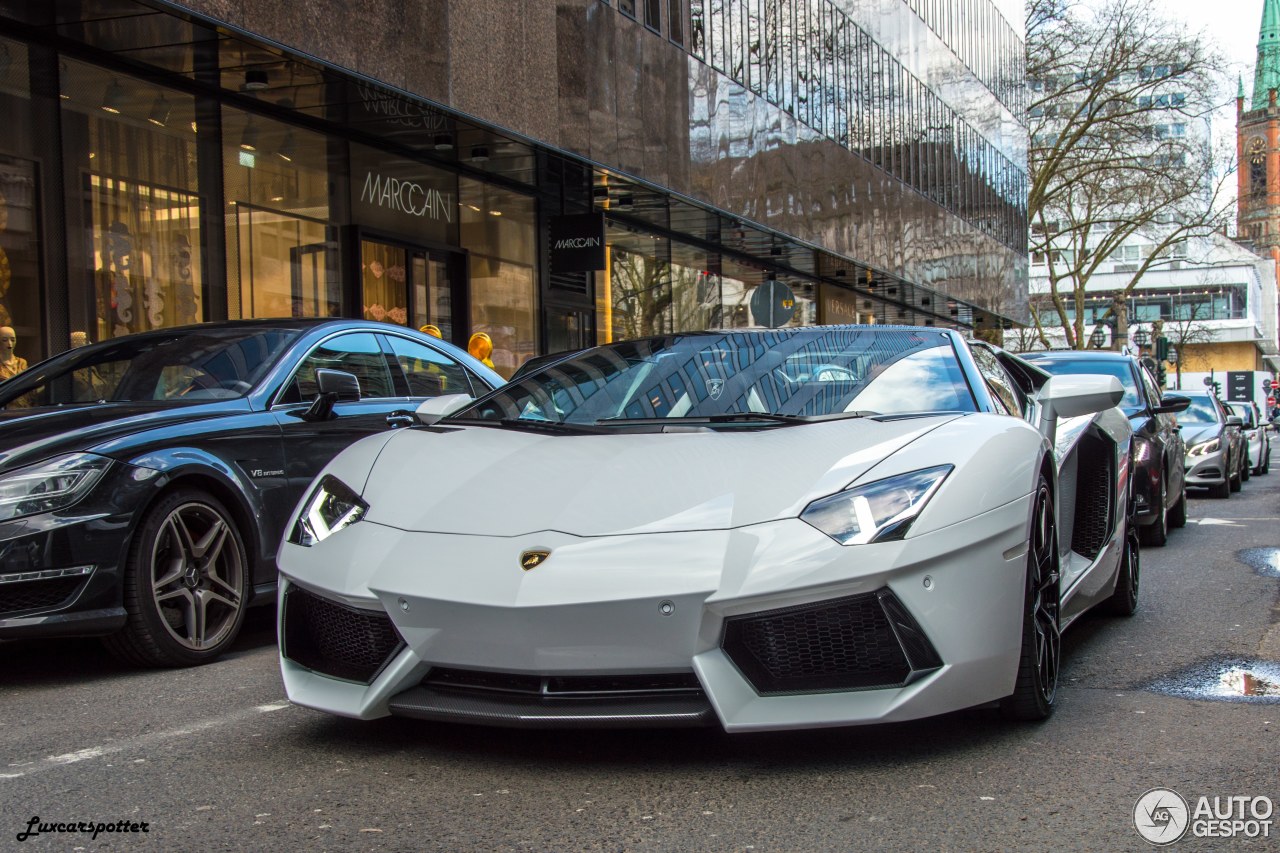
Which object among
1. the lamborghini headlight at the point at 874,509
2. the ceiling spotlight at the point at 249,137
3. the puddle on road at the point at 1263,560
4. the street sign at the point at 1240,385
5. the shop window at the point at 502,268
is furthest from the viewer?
the street sign at the point at 1240,385

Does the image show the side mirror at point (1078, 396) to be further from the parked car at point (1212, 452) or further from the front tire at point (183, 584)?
the parked car at point (1212, 452)

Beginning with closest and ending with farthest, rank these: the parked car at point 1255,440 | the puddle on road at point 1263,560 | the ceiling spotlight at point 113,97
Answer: the puddle on road at point 1263,560, the ceiling spotlight at point 113,97, the parked car at point 1255,440

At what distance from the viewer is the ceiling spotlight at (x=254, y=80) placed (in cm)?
1243

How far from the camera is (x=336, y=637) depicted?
147 inches

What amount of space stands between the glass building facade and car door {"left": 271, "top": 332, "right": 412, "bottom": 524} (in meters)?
4.62

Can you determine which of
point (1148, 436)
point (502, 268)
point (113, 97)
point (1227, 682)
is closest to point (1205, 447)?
point (1148, 436)

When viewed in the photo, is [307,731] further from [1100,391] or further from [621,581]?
[1100,391]

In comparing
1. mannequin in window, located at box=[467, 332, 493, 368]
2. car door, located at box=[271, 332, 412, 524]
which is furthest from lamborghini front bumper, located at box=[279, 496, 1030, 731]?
mannequin in window, located at box=[467, 332, 493, 368]

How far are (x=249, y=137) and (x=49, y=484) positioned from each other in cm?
960

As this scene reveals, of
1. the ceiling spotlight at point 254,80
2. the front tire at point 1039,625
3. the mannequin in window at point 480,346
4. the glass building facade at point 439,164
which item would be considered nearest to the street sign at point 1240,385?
the glass building facade at point 439,164

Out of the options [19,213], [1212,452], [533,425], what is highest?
[19,213]

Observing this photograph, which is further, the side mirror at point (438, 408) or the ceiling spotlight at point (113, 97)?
the ceiling spotlight at point (113, 97)

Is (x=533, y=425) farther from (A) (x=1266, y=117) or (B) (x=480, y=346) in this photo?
(A) (x=1266, y=117)

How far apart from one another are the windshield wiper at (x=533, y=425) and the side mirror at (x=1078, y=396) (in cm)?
172
